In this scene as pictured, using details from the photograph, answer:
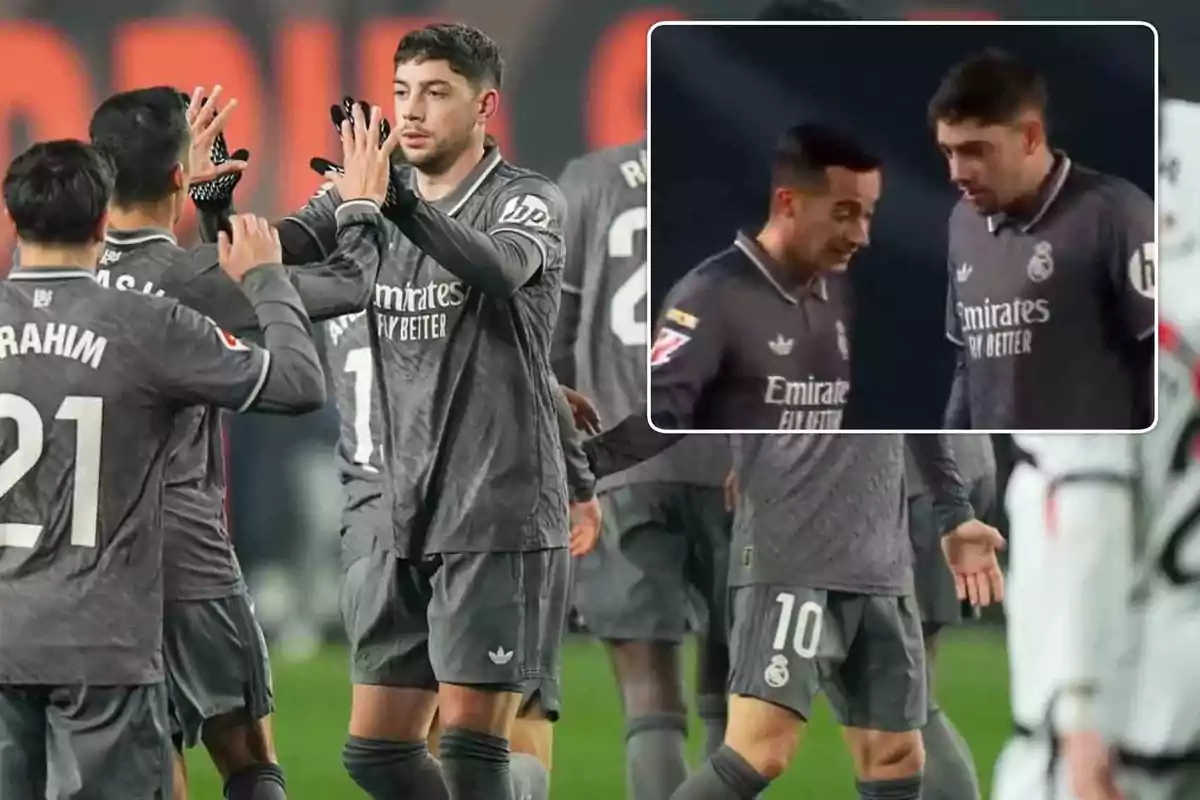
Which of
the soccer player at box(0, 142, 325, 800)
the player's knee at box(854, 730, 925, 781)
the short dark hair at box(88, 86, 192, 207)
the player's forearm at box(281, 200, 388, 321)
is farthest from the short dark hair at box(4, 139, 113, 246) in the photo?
the player's knee at box(854, 730, 925, 781)

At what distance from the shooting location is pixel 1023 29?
10.4 feet

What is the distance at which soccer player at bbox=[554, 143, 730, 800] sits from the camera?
125 inches

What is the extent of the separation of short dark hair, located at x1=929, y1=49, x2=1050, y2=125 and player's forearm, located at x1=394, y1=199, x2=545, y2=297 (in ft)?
2.46

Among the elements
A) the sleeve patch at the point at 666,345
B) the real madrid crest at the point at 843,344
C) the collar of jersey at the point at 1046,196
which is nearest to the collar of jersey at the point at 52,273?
the sleeve patch at the point at 666,345

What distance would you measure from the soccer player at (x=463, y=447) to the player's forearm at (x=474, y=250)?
27 millimetres

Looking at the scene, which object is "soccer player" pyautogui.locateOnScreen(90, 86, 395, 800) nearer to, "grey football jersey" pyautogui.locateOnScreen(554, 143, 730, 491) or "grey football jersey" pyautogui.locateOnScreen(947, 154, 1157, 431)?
"grey football jersey" pyautogui.locateOnScreen(554, 143, 730, 491)

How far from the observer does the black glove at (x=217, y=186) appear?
309 cm

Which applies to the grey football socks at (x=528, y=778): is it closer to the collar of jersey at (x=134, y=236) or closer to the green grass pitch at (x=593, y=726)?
the green grass pitch at (x=593, y=726)

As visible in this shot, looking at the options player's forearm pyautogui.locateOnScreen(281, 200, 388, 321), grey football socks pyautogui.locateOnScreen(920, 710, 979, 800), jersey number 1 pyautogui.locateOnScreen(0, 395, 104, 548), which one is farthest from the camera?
grey football socks pyautogui.locateOnScreen(920, 710, 979, 800)

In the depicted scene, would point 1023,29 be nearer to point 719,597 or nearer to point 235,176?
point 719,597

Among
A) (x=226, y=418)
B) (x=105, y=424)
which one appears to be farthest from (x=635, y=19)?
(x=105, y=424)

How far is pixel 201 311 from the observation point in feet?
9.31

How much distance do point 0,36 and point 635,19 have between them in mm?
1060

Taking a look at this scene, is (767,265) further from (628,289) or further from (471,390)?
(471,390)
